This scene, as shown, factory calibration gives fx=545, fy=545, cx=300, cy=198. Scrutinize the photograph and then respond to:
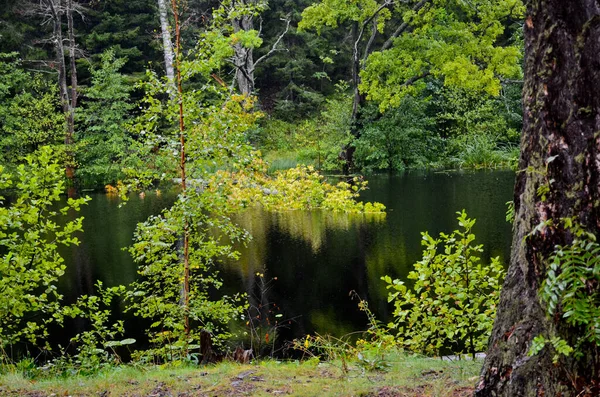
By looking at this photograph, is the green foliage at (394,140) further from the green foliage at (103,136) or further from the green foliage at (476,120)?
the green foliage at (103,136)

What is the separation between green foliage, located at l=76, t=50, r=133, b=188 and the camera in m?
21.0

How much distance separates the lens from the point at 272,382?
380 centimetres

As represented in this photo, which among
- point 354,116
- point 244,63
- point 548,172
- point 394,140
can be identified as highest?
point 244,63

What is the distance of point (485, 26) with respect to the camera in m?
19.5

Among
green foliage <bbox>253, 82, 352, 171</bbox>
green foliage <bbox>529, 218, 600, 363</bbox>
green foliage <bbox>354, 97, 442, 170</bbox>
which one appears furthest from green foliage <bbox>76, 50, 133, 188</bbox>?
green foliage <bbox>529, 218, 600, 363</bbox>

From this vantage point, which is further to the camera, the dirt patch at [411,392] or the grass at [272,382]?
the grass at [272,382]

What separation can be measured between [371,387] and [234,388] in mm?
917

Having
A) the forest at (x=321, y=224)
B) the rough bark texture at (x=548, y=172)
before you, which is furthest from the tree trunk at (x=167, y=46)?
the rough bark texture at (x=548, y=172)

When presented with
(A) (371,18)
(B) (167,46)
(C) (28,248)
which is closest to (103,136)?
(A) (371,18)

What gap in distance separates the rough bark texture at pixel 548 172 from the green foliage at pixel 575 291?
0.05 meters

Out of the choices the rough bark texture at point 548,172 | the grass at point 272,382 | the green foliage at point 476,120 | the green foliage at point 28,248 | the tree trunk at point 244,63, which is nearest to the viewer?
the rough bark texture at point 548,172

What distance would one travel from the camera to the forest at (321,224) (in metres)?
2.46

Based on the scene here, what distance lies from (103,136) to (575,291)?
855 inches

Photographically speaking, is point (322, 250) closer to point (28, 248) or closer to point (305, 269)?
point (305, 269)
